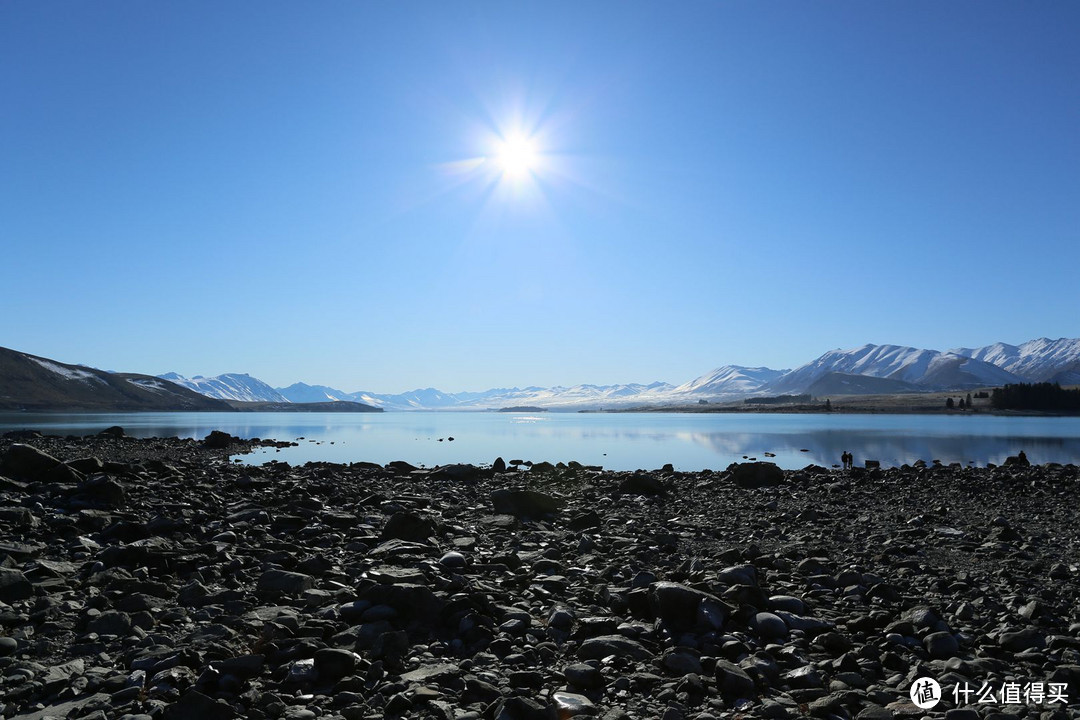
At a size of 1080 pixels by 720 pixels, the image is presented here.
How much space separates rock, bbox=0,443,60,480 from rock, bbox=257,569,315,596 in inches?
457

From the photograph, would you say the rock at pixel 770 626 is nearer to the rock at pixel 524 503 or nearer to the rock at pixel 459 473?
the rock at pixel 524 503

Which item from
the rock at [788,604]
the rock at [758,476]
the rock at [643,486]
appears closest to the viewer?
the rock at [788,604]

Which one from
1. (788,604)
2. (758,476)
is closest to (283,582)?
(788,604)

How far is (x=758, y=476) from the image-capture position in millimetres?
25406

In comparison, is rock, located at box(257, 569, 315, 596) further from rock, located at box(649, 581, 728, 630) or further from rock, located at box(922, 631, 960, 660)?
rock, located at box(922, 631, 960, 660)

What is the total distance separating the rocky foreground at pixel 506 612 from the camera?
618 cm

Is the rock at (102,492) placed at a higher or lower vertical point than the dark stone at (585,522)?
higher

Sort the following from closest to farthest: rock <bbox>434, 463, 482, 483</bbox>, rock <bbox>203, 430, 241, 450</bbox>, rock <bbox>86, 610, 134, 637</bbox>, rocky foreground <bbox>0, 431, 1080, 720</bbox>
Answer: rocky foreground <bbox>0, 431, 1080, 720</bbox>
rock <bbox>86, 610, 134, 637</bbox>
rock <bbox>434, 463, 482, 483</bbox>
rock <bbox>203, 430, 241, 450</bbox>

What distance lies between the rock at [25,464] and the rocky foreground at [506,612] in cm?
6

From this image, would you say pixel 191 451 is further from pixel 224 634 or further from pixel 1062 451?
pixel 1062 451

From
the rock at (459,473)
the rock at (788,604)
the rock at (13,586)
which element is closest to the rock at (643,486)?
the rock at (459,473)

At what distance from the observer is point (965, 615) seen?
27.9 ft

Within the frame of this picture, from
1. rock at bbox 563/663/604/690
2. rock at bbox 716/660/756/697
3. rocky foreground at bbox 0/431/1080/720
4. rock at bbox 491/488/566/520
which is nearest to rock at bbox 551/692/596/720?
rocky foreground at bbox 0/431/1080/720

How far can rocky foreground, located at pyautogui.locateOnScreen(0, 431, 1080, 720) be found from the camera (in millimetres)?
6180
